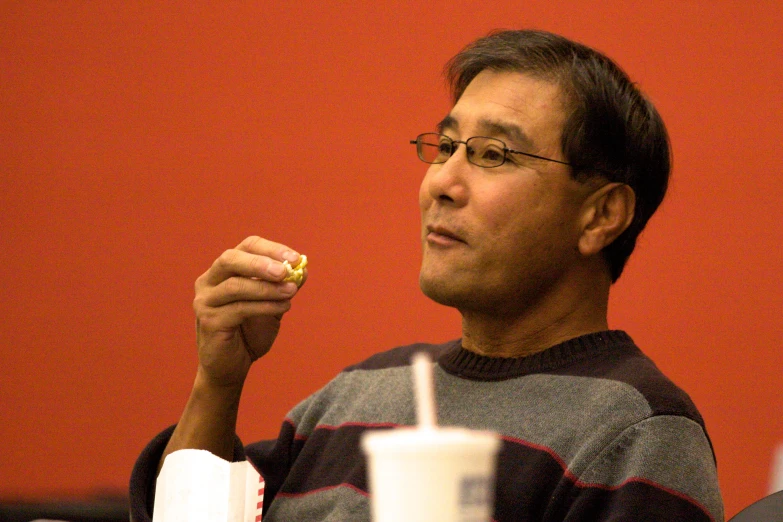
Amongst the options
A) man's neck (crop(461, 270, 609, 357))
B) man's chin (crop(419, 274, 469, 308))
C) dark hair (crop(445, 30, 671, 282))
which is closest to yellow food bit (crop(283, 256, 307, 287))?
man's chin (crop(419, 274, 469, 308))

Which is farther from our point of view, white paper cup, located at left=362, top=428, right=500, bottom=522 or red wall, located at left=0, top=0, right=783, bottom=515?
red wall, located at left=0, top=0, right=783, bottom=515

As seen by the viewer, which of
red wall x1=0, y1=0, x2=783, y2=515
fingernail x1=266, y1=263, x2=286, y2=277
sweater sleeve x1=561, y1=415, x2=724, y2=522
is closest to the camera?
sweater sleeve x1=561, y1=415, x2=724, y2=522

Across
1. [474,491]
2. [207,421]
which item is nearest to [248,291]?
[207,421]

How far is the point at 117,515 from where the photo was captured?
1.60 m

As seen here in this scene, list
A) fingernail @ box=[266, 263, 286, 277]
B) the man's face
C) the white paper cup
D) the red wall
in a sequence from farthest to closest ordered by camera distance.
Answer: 1. the red wall
2. the man's face
3. fingernail @ box=[266, 263, 286, 277]
4. the white paper cup

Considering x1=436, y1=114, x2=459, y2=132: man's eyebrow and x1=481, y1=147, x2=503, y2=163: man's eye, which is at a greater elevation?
x1=436, y1=114, x2=459, y2=132: man's eyebrow

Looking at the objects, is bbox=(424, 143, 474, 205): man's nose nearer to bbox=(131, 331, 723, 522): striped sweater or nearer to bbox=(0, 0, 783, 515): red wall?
bbox=(131, 331, 723, 522): striped sweater

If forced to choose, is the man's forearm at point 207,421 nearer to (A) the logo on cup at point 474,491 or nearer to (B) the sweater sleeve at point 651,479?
(B) the sweater sleeve at point 651,479

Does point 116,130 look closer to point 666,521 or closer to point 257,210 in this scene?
point 257,210

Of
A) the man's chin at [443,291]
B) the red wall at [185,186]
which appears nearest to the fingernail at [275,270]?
the man's chin at [443,291]

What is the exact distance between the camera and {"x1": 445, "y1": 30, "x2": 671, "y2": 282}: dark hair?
4.34 ft

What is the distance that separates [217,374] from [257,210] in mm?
1007

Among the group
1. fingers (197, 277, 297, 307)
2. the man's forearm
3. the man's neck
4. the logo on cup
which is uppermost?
the logo on cup

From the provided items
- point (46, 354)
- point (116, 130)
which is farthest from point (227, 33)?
point (46, 354)
